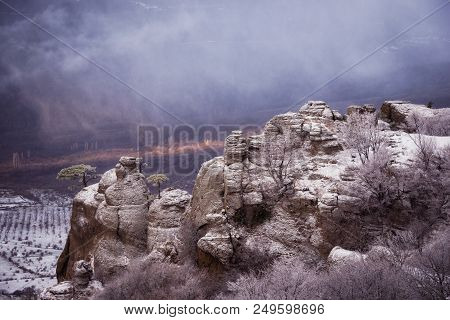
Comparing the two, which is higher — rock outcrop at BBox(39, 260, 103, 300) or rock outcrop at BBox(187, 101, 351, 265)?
rock outcrop at BBox(187, 101, 351, 265)

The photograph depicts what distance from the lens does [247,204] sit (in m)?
21.9

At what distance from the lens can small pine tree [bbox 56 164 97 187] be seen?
32.6 meters

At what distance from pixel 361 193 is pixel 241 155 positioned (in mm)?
7183

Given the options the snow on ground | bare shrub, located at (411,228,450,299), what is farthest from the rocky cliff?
bare shrub, located at (411,228,450,299)

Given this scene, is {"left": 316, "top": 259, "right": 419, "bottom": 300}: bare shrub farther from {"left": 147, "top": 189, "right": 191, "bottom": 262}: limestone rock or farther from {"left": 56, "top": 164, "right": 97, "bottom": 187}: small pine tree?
{"left": 56, "top": 164, "right": 97, "bottom": 187}: small pine tree

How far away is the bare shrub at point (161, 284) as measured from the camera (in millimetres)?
15797

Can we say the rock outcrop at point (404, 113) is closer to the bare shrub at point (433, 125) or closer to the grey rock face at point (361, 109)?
the bare shrub at point (433, 125)

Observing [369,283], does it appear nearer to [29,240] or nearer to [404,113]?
[29,240]

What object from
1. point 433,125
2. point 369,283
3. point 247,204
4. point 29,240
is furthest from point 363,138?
point 29,240

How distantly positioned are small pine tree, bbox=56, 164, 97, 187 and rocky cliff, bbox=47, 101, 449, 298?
7592 millimetres

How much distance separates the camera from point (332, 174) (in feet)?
72.4

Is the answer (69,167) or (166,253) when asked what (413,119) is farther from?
(69,167)
